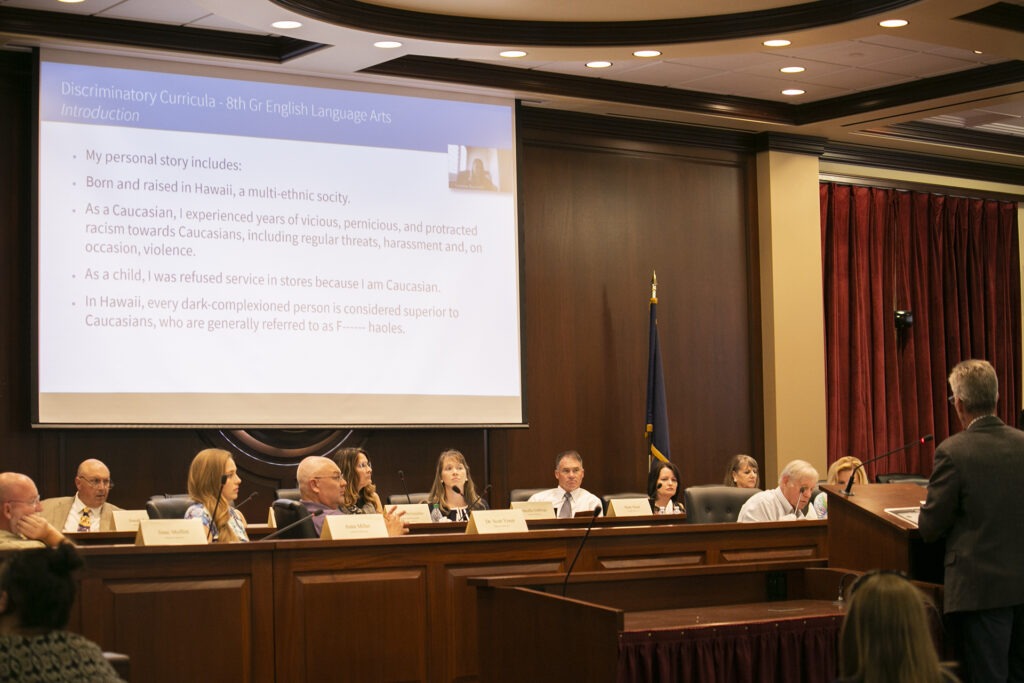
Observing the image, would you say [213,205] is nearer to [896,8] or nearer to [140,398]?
[140,398]

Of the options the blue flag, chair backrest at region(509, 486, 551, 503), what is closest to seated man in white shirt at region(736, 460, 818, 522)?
chair backrest at region(509, 486, 551, 503)

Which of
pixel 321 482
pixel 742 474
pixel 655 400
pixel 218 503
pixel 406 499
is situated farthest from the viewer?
pixel 655 400

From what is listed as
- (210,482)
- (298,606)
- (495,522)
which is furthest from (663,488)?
(298,606)

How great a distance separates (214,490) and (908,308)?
7362mm

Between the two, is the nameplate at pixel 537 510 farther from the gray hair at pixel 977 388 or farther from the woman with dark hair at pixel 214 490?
the gray hair at pixel 977 388

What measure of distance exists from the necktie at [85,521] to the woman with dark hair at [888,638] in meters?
5.25

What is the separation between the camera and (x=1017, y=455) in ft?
14.4

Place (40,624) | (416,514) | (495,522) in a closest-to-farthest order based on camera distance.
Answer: (40,624)
(495,522)
(416,514)

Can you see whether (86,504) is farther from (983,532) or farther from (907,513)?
(983,532)

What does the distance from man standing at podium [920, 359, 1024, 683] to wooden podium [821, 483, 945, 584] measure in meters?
0.22

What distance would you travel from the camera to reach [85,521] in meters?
7.00

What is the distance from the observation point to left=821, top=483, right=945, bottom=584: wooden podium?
15.1 feet

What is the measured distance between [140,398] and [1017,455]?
5089 mm

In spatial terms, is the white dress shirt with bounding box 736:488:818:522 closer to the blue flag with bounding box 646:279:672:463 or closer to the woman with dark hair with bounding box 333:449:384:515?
the woman with dark hair with bounding box 333:449:384:515
